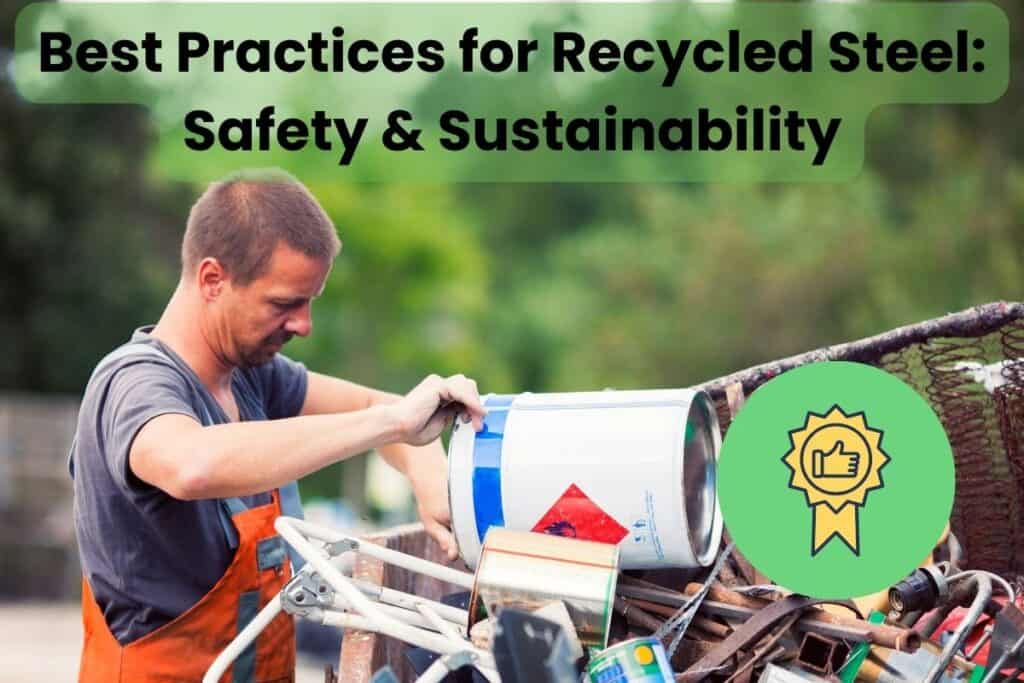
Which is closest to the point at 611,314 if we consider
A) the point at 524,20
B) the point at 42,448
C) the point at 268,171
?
the point at 42,448

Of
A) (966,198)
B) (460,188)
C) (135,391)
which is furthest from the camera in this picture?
(460,188)

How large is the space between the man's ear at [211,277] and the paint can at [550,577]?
36.3 inches

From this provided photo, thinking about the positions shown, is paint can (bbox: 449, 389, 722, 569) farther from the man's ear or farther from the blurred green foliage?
the blurred green foliage

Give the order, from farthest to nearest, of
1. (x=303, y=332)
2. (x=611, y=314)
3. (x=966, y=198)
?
(x=611, y=314)
(x=966, y=198)
(x=303, y=332)

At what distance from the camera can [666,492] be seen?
2.22m

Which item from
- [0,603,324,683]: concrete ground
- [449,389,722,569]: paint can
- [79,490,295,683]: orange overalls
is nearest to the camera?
[449,389,722,569]: paint can

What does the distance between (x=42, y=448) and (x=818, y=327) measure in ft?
40.2

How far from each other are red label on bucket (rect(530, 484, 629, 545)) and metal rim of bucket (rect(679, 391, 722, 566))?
6.1 inches

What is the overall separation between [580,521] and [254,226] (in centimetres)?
94

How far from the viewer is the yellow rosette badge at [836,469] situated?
6.93 ft

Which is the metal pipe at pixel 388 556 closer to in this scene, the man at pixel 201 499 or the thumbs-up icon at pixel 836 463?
the man at pixel 201 499

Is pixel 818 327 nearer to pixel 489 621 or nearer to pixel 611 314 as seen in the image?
pixel 611 314

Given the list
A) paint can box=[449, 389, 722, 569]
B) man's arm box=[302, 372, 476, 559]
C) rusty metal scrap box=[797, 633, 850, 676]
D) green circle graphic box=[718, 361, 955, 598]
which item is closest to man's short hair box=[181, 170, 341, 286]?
man's arm box=[302, 372, 476, 559]

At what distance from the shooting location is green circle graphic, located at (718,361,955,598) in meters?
2.11
